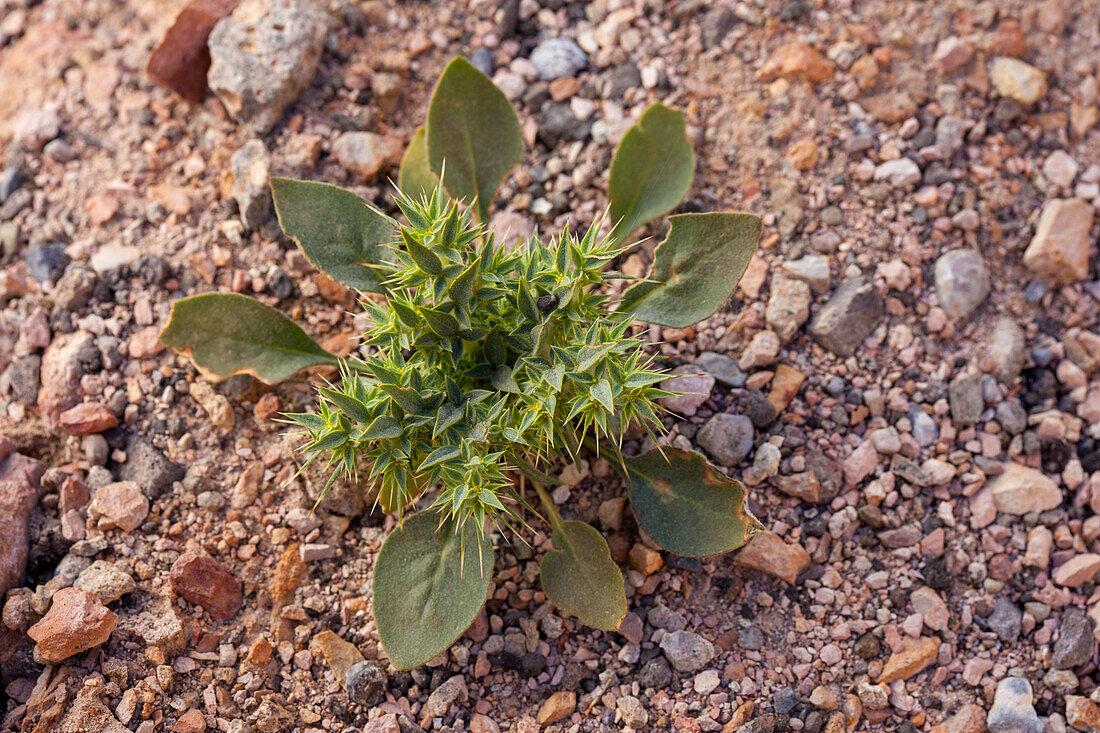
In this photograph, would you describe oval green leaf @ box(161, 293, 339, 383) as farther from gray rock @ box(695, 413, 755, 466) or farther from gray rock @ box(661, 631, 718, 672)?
gray rock @ box(661, 631, 718, 672)

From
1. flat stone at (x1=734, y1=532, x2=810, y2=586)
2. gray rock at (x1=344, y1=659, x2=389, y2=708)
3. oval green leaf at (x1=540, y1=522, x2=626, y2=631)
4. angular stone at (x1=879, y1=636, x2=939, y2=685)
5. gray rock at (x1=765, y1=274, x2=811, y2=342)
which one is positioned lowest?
angular stone at (x1=879, y1=636, x2=939, y2=685)

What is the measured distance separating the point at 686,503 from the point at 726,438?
16.7 inches

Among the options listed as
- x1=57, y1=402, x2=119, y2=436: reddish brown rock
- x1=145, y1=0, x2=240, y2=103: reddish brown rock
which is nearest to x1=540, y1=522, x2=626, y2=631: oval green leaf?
x1=57, y1=402, x2=119, y2=436: reddish brown rock

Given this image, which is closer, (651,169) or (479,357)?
(479,357)

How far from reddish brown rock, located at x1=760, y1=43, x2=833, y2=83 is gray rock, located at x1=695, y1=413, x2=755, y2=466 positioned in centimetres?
186

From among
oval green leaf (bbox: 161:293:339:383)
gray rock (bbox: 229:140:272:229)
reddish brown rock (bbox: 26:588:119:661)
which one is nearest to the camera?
reddish brown rock (bbox: 26:588:119:661)

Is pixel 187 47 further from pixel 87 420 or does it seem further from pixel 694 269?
pixel 694 269

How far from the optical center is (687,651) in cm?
328

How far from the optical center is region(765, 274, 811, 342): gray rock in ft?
12.4

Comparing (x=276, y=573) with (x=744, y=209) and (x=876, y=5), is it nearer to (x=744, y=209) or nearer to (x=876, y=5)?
(x=744, y=209)

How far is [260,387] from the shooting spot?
3.76 m

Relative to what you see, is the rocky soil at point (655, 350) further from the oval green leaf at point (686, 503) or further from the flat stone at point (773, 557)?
the oval green leaf at point (686, 503)

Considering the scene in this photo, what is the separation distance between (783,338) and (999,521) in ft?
3.85

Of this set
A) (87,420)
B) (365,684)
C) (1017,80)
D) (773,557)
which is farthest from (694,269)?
(87,420)
